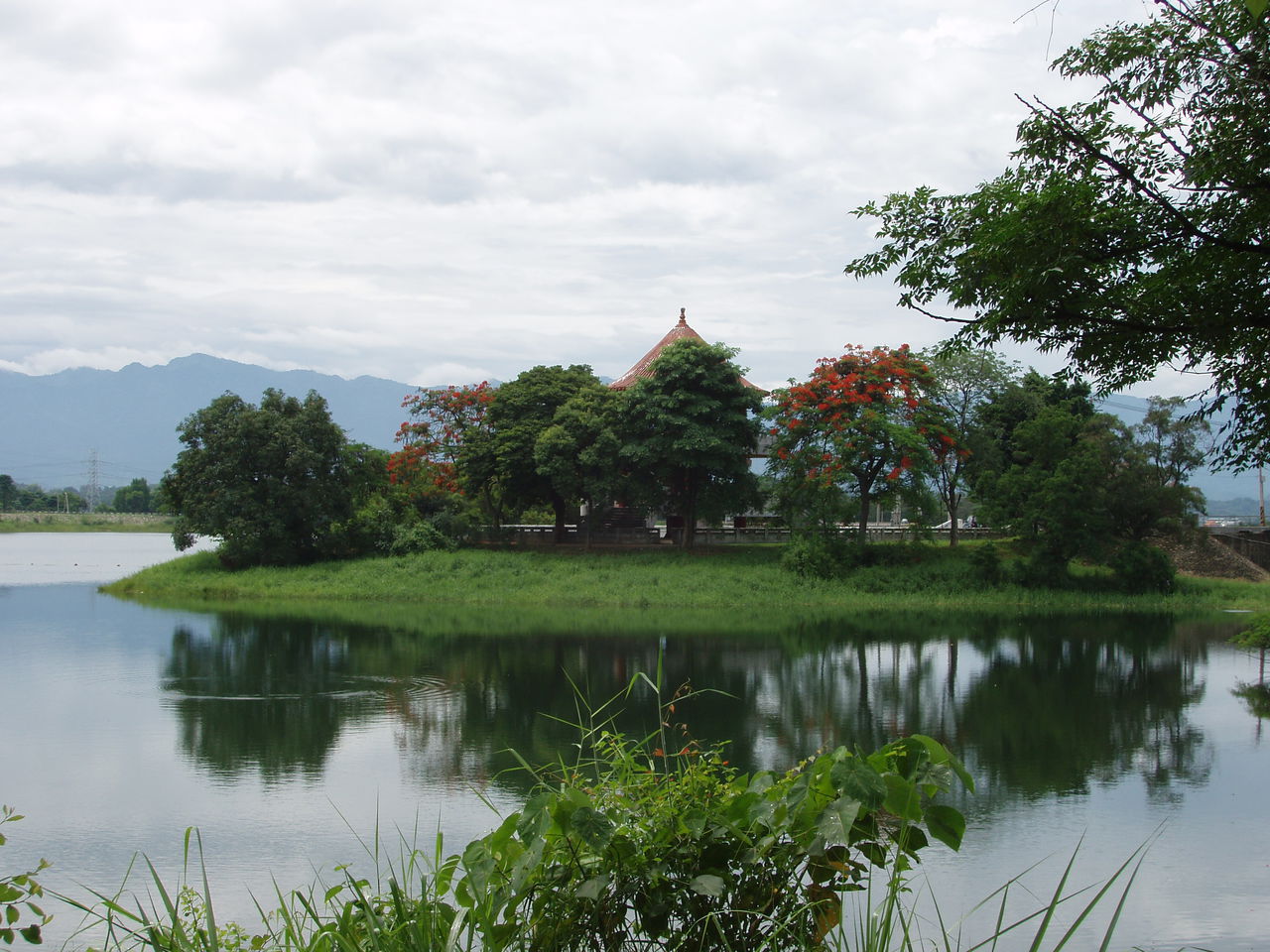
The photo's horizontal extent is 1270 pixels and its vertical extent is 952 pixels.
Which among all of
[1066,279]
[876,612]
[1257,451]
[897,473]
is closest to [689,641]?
[876,612]

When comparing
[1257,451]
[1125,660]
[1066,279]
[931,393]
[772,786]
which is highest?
[931,393]

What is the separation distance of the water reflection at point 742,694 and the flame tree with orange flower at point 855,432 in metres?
4.10

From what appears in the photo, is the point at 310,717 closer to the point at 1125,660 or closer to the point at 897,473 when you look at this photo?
the point at 1125,660

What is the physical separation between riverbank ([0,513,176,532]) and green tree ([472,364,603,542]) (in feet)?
137

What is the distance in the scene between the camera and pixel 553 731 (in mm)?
10352

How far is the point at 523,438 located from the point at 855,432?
8259mm

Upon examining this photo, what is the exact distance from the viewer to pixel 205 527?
2528cm

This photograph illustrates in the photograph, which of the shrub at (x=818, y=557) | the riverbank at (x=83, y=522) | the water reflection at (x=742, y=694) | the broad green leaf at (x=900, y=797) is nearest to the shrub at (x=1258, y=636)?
the water reflection at (x=742, y=694)

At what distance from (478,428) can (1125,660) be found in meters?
16.9

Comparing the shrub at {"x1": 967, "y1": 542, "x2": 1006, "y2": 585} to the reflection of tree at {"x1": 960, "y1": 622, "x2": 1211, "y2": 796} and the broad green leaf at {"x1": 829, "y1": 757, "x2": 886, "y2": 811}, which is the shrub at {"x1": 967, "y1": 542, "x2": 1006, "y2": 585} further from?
the broad green leaf at {"x1": 829, "y1": 757, "x2": 886, "y2": 811}

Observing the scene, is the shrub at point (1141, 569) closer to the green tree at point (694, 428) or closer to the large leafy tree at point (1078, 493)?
the large leafy tree at point (1078, 493)

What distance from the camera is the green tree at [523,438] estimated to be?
84.8 feet

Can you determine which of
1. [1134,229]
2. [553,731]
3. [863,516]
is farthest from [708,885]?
[863,516]

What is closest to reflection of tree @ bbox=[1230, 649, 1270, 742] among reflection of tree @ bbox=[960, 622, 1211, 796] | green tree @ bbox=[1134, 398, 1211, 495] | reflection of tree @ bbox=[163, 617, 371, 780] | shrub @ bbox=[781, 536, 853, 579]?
reflection of tree @ bbox=[960, 622, 1211, 796]
